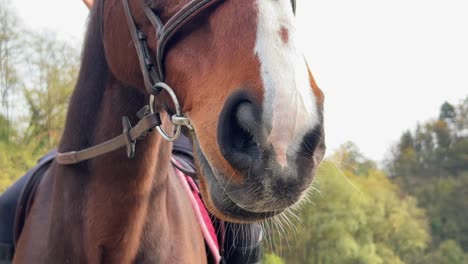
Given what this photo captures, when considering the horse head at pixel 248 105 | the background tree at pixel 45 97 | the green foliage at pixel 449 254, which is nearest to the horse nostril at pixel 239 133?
the horse head at pixel 248 105

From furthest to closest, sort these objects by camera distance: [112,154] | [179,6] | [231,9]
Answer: [112,154]
[179,6]
[231,9]

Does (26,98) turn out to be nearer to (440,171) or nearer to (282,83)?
(282,83)

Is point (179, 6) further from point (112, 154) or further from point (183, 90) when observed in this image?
point (112, 154)

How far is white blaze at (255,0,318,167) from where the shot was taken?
137cm

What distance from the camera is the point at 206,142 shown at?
5.22 ft

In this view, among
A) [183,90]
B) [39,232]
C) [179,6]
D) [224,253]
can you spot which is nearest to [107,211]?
[39,232]

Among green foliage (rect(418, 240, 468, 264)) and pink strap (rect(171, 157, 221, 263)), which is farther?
green foliage (rect(418, 240, 468, 264))

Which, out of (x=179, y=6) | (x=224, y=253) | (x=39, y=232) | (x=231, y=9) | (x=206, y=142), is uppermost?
(x=179, y=6)

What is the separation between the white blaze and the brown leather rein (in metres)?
0.22

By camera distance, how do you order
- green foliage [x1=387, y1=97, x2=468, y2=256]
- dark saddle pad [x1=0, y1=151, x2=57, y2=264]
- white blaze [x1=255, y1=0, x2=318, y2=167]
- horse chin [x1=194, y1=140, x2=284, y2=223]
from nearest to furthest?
1. white blaze [x1=255, y1=0, x2=318, y2=167]
2. horse chin [x1=194, y1=140, x2=284, y2=223]
3. dark saddle pad [x1=0, y1=151, x2=57, y2=264]
4. green foliage [x1=387, y1=97, x2=468, y2=256]

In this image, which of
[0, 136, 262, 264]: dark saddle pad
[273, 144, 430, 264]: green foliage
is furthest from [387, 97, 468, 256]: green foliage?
[0, 136, 262, 264]: dark saddle pad

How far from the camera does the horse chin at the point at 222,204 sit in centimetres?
157

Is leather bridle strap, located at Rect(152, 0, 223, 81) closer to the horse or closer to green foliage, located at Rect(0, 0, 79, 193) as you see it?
the horse

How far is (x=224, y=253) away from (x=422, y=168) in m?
46.9
